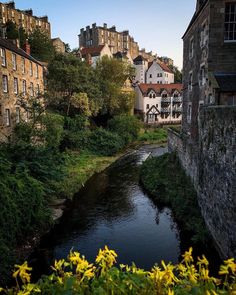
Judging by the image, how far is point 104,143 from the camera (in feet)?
132

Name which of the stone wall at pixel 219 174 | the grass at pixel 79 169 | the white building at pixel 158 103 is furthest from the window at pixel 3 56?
the white building at pixel 158 103

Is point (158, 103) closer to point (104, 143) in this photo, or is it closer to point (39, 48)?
point (39, 48)

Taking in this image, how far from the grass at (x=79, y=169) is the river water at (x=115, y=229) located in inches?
34.4

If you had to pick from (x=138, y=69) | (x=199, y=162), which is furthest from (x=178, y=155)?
(x=138, y=69)

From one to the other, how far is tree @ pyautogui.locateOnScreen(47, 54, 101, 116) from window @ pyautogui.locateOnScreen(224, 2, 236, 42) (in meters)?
24.2

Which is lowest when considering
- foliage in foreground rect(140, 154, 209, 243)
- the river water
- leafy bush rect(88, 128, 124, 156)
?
the river water

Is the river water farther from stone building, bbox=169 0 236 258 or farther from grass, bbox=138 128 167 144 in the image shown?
grass, bbox=138 128 167 144

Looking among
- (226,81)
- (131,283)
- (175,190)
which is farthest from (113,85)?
(131,283)

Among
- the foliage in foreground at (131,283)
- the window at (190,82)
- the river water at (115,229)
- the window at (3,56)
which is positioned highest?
the window at (3,56)

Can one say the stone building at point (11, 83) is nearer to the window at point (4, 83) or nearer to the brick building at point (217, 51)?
the window at point (4, 83)

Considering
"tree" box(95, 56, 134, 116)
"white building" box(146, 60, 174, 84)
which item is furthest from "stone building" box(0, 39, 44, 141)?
"white building" box(146, 60, 174, 84)

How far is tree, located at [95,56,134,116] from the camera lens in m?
50.0

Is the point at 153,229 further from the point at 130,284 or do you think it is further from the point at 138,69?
the point at 138,69

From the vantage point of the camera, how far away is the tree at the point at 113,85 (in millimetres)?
49969
